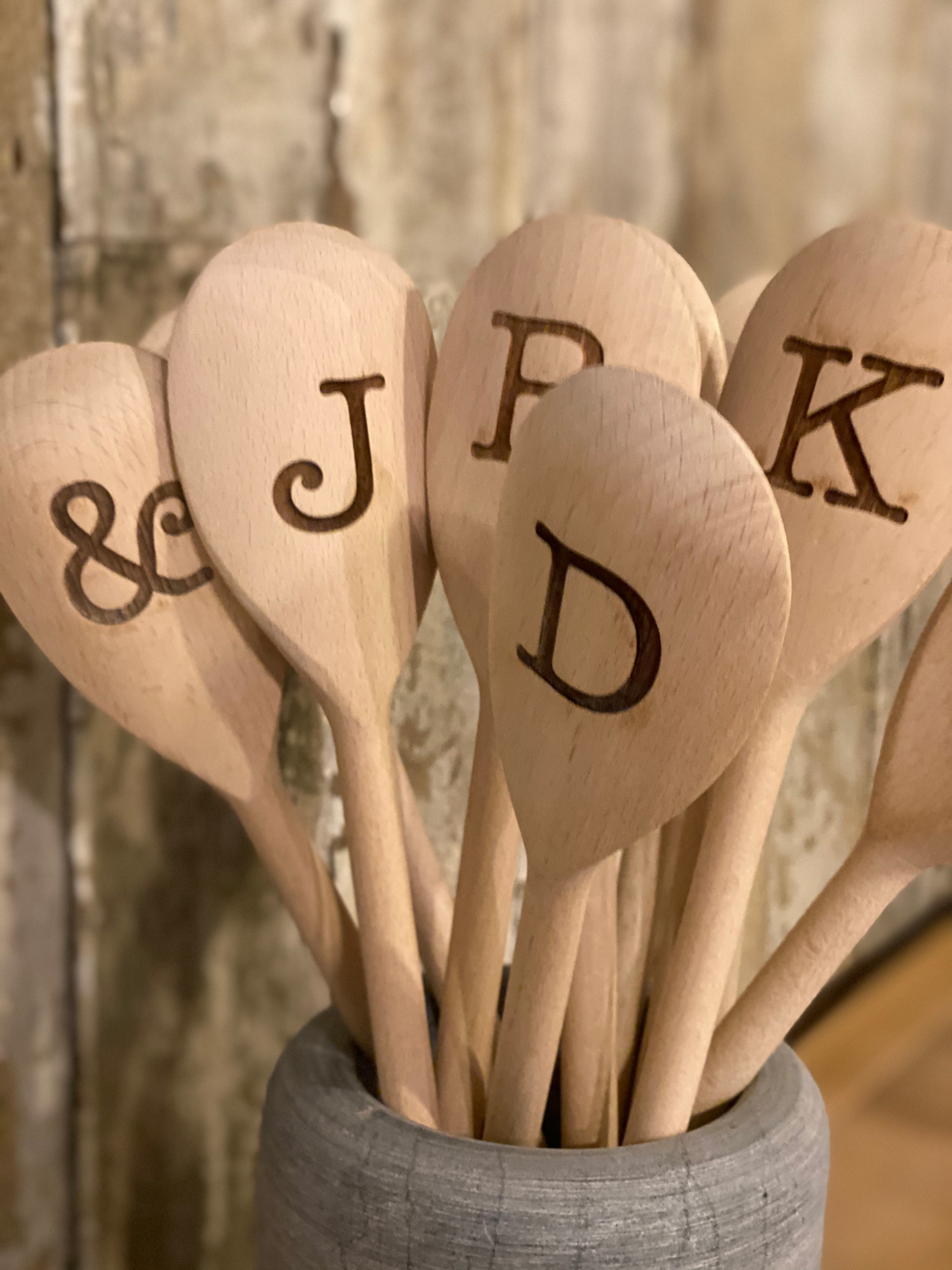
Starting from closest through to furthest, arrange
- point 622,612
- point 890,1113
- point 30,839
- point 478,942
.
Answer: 1. point 622,612
2. point 478,942
3. point 30,839
4. point 890,1113

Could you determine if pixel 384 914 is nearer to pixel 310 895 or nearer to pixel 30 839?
pixel 310 895

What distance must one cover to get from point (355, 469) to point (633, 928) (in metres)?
0.19

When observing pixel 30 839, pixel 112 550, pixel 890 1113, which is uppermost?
pixel 112 550

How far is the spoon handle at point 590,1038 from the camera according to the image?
36cm

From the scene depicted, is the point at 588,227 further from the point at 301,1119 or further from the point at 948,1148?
the point at 948,1148

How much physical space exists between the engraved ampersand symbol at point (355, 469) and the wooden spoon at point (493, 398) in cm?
2

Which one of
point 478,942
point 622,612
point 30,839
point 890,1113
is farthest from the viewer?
point 890,1113

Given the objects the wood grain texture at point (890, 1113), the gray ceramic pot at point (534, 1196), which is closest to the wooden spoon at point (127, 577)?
the gray ceramic pot at point (534, 1196)

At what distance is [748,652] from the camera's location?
25 centimetres

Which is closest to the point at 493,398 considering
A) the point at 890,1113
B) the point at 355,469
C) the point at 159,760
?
the point at 355,469

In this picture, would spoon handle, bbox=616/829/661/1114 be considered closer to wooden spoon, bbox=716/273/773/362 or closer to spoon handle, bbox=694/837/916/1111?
spoon handle, bbox=694/837/916/1111

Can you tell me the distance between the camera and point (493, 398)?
332 mm

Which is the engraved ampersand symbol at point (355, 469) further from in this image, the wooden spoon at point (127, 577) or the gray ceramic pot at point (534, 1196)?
the gray ceramic pot at point (534, 1196)

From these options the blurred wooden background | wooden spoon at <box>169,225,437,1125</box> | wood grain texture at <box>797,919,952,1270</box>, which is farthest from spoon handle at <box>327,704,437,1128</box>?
wood grain texture at <box>797,919,952,1270</box>
